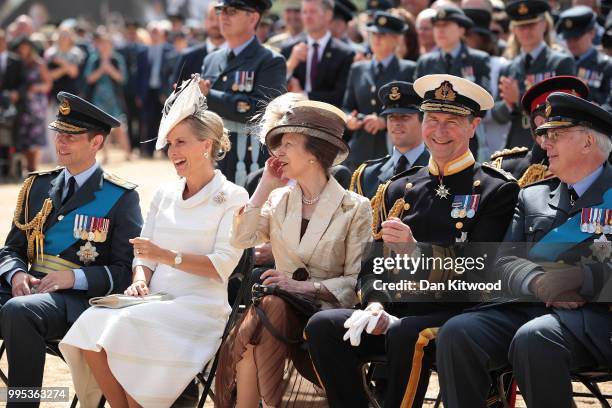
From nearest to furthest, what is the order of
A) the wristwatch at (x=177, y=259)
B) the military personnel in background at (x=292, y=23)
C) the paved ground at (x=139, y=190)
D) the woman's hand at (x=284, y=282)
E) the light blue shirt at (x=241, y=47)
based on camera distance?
1. the woman's hand at (x=284, y=282)
2. the wristwatch at (x=177, y=259)
3. the paved ground at (x=139, y=190)
4. the light blue shirt at (x=241, y=47)
5. the military personnel in background at (x=292, y=23)

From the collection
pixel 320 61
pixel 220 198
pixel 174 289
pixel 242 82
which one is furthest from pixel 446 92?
pixel 320 61

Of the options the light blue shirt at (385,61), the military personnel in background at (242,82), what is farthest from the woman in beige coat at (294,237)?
the light blue shirt at (385,61)

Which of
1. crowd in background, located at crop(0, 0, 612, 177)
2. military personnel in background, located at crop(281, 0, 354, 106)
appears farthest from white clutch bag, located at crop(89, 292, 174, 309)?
military personnel in background, located at crop(281, 0, 354, 106)

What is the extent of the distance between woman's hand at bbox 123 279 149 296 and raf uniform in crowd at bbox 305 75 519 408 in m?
1.03

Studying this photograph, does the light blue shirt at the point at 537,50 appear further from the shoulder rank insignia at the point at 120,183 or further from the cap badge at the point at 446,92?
the shoulder rank insignia at the point at 120,183

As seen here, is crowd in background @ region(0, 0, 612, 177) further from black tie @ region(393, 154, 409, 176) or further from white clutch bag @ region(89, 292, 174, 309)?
black tie @ region(393, 154, 409, 176)

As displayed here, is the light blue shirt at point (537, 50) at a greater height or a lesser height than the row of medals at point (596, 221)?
greater

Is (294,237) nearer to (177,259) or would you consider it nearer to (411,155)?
(177,259)

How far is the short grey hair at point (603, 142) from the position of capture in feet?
17.6

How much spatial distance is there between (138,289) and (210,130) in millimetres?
921

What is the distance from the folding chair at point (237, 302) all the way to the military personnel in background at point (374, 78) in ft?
9.48

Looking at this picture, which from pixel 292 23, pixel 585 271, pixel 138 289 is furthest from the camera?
pixel 292 23

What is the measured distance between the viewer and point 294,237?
5867 mm

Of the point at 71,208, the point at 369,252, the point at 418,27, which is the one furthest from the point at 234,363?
the point at 418,27
